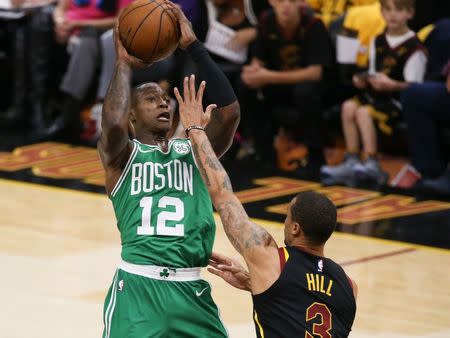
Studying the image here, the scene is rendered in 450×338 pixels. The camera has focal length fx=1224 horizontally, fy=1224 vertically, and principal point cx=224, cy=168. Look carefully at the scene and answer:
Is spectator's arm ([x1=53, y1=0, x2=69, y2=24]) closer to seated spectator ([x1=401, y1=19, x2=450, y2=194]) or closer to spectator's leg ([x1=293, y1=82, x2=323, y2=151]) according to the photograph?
spectator's leg ([x1=293, y1=82, x2=323, y2=151])

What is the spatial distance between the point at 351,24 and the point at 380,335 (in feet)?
16.9

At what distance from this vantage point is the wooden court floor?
7.60 meters

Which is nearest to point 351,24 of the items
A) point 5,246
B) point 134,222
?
point 5,246

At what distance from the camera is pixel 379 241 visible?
9758 mm

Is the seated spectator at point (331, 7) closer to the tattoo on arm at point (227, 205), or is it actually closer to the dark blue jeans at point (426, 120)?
the dark blue jeans at point (426, 120)

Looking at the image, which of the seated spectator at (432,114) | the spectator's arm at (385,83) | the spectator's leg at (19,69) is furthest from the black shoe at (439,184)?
the spectator's leg at (19,69)

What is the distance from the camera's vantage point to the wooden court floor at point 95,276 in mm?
7598

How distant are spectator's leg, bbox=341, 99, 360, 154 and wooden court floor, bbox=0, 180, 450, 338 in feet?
6.19

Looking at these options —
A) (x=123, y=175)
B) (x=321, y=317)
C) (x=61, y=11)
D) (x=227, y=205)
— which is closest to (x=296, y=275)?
(x=321, y=317)

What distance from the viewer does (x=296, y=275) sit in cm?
513

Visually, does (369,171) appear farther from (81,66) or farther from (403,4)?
(81,66)

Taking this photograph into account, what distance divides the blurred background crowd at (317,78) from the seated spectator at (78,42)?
0.01 meters

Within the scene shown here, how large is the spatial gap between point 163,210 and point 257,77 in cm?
673

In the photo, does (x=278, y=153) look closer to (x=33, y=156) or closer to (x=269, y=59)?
(x=269, y=59)
